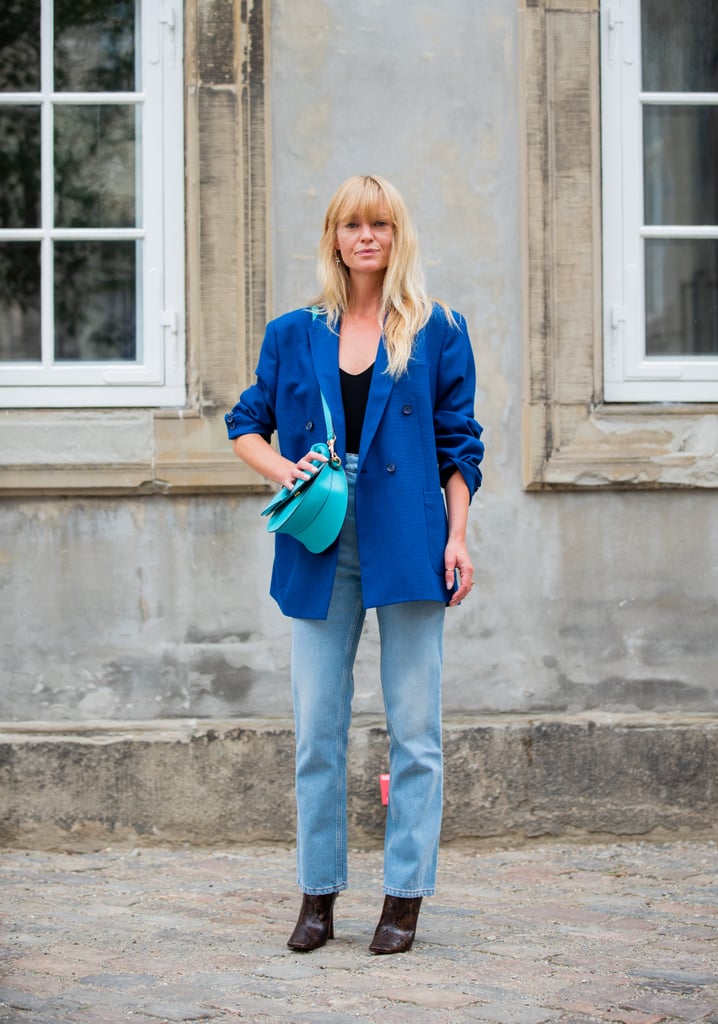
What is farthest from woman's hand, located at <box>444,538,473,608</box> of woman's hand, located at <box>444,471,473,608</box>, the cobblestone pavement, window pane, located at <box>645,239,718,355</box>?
window pane, located at <box>645,239,718,355</box>

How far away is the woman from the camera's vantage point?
3643 millimetres

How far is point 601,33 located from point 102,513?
100 inches

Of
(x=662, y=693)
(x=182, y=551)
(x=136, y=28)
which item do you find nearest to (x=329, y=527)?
(x=182, y=551)

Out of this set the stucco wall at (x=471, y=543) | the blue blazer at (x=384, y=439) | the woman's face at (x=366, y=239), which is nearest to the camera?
the blue blazer at (x=384, y=439)

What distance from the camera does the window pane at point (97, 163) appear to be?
5.39 metres

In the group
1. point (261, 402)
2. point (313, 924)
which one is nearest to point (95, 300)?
point (261, 402)

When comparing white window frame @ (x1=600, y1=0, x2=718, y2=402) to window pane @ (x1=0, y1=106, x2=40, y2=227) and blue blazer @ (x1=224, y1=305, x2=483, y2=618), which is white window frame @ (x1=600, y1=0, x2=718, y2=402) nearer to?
blue blazer @ (x1=224, y1=305, x2=483, y2=618)

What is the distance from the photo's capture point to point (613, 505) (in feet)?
17.3

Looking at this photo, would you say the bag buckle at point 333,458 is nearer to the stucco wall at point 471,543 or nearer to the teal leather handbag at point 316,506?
the teal leather handbag at point 316,506

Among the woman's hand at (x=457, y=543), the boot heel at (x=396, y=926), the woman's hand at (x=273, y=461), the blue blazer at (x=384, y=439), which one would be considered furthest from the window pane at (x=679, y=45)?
the boot heel at (x=396, y=926)

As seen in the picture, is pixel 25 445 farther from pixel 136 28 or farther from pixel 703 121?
pixel 703 121

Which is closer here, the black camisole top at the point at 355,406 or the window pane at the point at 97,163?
the black camisole top at the point at 355,406

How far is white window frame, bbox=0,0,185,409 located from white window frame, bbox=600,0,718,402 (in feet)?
A: 5.16

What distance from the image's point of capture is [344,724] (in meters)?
3.75
